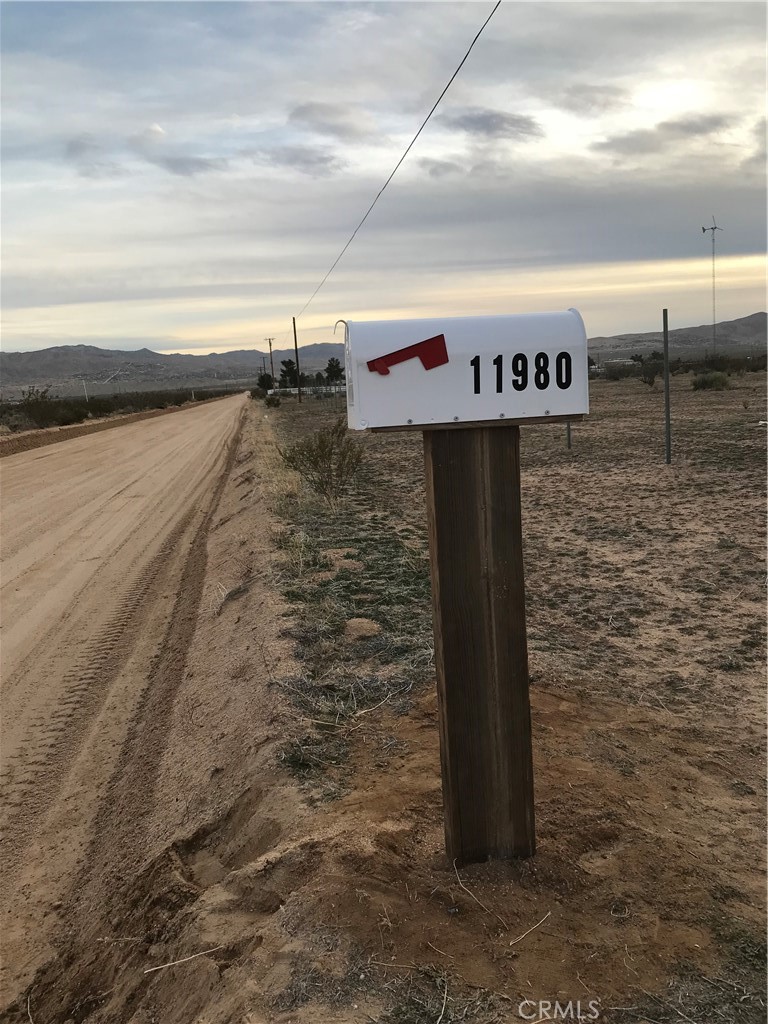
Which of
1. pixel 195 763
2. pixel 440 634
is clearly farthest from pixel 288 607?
pixel 440 634

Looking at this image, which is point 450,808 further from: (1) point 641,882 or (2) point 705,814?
(2) point 705,814

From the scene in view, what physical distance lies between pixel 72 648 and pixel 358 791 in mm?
3668

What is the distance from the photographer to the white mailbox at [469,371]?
2.54 meters

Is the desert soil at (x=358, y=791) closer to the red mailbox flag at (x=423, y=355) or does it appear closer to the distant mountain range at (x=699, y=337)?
the red mailbox flag at (x=423, y=355)

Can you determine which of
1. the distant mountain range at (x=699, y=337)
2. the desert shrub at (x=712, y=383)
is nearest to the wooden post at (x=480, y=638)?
the desert shrub at (x=712, y=383)

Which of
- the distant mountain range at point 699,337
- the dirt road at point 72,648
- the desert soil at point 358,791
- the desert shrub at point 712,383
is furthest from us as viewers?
the distant mountain range at point 699,337

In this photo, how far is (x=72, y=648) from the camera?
6359 mm

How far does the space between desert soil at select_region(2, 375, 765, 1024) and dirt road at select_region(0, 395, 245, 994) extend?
0.02 meters

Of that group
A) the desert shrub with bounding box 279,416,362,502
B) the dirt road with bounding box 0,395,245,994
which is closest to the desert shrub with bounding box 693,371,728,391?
the desert shrub with bounding box 279,416,362,502

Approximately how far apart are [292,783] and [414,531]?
228 inches

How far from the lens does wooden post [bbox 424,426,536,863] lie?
8.70ft

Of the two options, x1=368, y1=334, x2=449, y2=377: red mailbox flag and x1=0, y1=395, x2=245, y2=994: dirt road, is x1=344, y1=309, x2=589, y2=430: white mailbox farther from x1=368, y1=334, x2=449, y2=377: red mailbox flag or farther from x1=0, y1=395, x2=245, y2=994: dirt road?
x1=0, y1=395, x2=245, y2=994: dirt road

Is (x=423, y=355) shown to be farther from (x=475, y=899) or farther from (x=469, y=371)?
(x=475, y=899)

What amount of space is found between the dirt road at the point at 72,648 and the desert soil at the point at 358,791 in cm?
2
